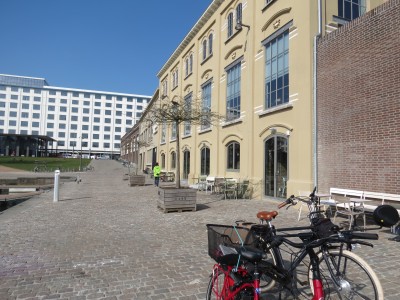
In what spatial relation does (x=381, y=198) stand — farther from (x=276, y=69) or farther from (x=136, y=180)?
(x=136, y=180)

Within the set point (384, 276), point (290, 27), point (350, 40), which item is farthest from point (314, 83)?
point (384, 276)

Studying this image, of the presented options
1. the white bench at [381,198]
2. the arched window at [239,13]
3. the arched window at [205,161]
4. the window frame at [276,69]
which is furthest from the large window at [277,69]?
the arched window at [205,161]

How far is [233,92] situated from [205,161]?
18.6ft

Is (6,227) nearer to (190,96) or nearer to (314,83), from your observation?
(314,83)

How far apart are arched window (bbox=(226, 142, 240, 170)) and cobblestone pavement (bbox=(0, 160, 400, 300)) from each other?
22.7ft

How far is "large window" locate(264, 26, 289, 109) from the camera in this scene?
13.1 m

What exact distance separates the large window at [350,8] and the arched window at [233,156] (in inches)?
301

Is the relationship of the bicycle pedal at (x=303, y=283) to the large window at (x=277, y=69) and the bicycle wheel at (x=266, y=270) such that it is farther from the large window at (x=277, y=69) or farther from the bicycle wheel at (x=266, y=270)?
the large window at (x=277, y=69)

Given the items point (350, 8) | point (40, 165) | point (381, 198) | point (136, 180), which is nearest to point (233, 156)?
point (136, 180)

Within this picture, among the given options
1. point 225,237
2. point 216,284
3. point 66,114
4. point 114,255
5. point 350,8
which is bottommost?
point 114,255

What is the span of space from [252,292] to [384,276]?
2.98 m

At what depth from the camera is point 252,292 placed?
282cm

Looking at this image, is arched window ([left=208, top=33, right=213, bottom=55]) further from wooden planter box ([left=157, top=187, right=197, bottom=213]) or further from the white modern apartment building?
the white modern apartment building

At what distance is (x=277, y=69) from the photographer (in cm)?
1370
